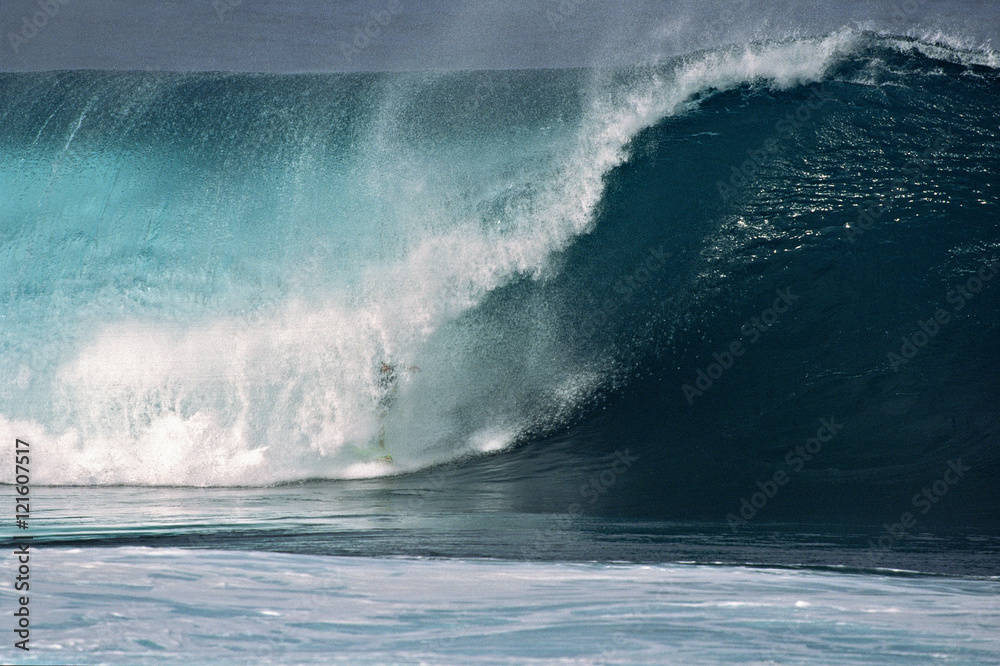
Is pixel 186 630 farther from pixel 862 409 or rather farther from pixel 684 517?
pixel 862 409

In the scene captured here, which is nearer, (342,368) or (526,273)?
(342,368)

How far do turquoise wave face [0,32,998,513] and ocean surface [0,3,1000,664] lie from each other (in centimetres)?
2

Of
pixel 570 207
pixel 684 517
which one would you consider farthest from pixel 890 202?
pixel 684 517

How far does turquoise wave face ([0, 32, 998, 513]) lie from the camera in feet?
14.3

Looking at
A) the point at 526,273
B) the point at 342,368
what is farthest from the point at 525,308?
the point at 342,368

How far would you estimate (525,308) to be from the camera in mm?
4703

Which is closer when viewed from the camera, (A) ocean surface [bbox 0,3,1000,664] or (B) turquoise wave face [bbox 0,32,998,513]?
(A) ocean surface [bbox 0,3,1000,664]

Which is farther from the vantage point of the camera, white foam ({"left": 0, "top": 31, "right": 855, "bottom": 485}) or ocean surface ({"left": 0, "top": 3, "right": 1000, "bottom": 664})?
white foam ({"left": 0, "top": 31, "right": 855, "bottom": 485})

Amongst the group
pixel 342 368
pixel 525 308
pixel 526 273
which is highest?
pixel 526 273

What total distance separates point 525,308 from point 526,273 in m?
0.23

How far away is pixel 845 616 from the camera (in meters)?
1.99

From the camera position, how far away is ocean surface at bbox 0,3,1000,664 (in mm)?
3549

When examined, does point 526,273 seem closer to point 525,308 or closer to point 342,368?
point 525,308

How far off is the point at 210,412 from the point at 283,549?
208 centimetres
